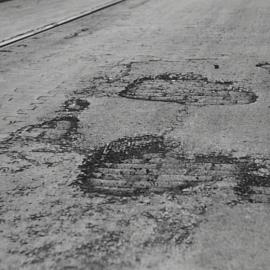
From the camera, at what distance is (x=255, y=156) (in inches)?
134

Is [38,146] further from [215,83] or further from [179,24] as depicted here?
[179,24]

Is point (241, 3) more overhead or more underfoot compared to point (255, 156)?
more underfoot

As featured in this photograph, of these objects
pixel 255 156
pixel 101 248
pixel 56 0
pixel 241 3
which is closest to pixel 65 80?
pixel 255 156

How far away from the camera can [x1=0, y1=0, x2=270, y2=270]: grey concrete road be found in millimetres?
2410

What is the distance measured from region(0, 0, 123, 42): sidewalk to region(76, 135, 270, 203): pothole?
6.10m

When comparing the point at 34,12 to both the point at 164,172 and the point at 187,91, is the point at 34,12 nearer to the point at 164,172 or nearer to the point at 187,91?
the point at 187,91

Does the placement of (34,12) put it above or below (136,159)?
below

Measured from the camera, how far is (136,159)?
342cm

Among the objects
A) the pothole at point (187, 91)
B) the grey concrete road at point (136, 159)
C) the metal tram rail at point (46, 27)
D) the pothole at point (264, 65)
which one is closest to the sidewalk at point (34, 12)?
the metal tram rail at point (46, 27)

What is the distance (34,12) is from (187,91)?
9.14 m

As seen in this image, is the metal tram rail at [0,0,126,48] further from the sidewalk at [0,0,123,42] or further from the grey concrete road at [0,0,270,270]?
the grey concrete road at [0,0,270,270]

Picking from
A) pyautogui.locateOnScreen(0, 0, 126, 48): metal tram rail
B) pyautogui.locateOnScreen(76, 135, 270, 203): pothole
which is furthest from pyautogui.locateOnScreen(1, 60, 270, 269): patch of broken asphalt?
pyautogui.locateOnScreen(0, 0, 126, 48): metal tram rail

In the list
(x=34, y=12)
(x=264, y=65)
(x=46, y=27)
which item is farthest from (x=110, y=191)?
(x=34, y=12)

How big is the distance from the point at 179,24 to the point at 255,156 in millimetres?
6935
